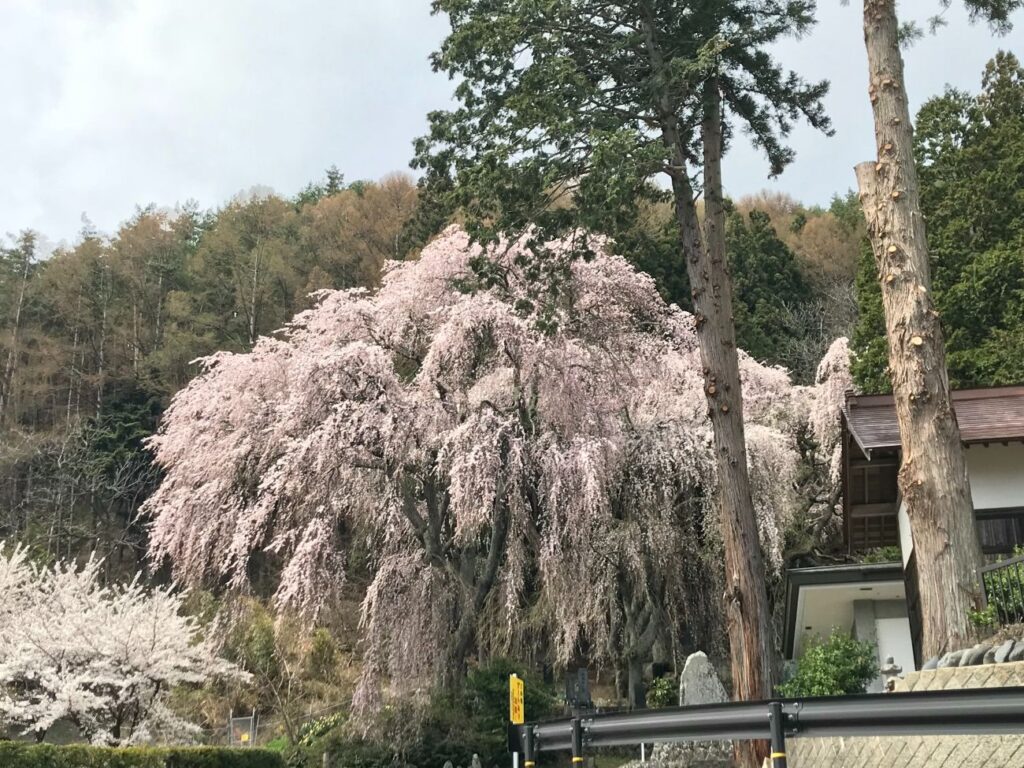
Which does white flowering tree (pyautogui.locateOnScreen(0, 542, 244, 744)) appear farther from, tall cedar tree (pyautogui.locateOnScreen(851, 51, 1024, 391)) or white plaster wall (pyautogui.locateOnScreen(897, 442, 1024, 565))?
tall cedar tree (pyautogui.locateOnScreen(851, 51, 1024, 391))

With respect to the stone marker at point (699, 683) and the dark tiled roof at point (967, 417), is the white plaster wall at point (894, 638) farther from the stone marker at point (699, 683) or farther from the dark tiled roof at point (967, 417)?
the dark tiled roof at point (967, 417)

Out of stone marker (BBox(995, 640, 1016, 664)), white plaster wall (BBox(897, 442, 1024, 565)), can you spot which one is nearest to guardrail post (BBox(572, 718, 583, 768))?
stone marker (BBox(995, 640, 1016, 664))

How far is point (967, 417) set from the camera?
11.0 m

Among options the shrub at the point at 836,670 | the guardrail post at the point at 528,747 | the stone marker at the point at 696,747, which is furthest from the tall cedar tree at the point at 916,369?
the stone marker at the point at 696,747

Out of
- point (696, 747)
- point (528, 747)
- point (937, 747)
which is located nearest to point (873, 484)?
point (696, 747)

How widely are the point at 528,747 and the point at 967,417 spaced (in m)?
9.21

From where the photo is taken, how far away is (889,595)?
14602 mm

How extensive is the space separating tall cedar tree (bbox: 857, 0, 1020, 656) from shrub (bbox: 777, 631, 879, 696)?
4.96 meters

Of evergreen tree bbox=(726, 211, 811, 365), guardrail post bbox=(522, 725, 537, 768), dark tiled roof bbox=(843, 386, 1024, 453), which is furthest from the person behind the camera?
evergreen tree bbox=(726, 211, 811, 365)

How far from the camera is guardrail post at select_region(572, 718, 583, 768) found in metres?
3.23

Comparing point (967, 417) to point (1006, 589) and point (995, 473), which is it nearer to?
point (995, 473)

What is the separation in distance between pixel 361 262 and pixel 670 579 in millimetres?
19916

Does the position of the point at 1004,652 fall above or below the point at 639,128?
→ below

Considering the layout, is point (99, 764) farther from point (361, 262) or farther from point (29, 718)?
point (361, 262)
